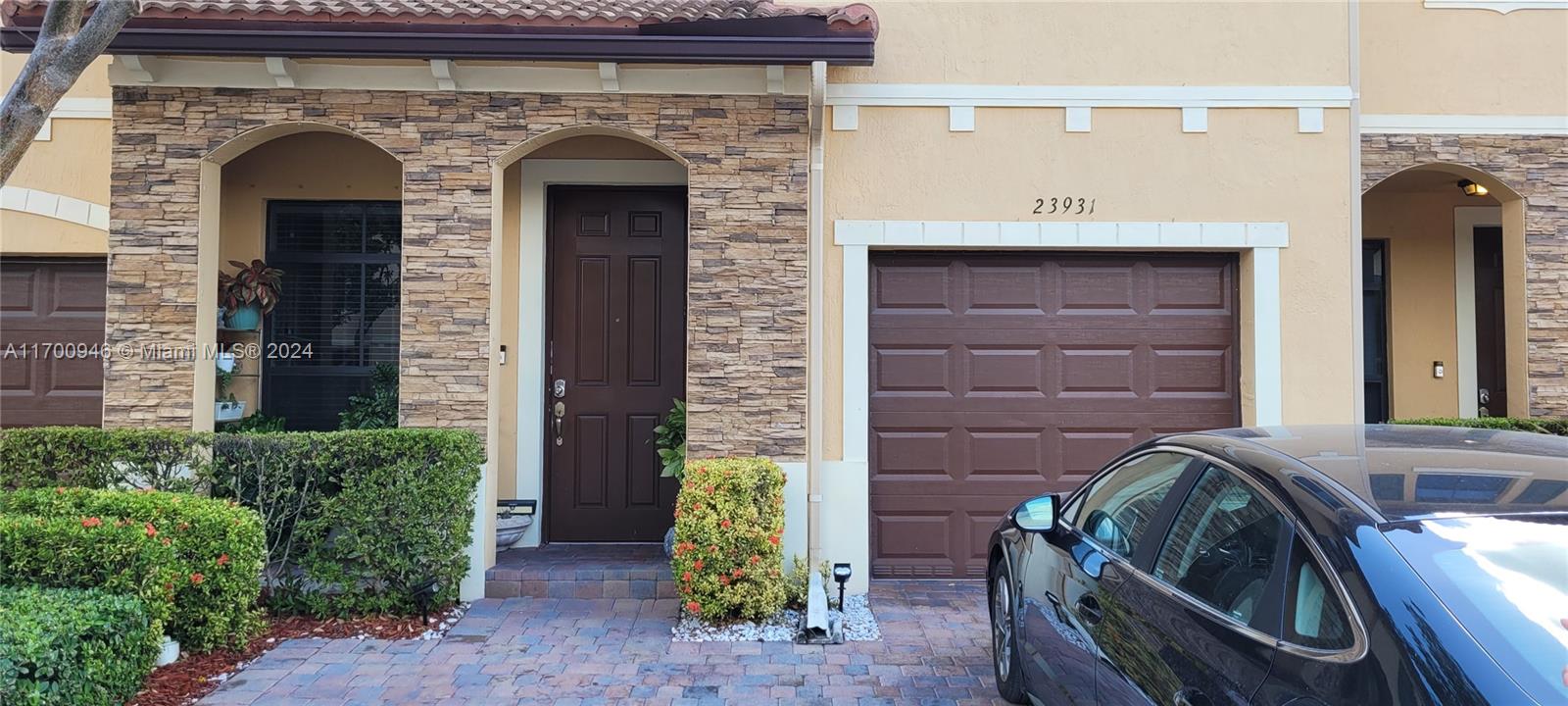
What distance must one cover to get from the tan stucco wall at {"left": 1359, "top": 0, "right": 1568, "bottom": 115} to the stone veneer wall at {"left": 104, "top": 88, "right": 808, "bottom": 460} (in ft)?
15.0

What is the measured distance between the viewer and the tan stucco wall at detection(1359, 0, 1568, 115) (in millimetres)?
6562

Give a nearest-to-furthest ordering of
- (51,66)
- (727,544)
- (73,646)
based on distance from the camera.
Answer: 1. (73,646)
2. (51,66)
3. (727,544)

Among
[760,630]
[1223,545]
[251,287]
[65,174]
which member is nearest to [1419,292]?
[760,630]

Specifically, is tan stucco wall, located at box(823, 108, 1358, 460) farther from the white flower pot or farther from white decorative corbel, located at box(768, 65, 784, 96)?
the white flower pot

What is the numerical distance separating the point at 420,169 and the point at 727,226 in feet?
6.83

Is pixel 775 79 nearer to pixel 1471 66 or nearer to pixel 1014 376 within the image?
pixel 1014 376

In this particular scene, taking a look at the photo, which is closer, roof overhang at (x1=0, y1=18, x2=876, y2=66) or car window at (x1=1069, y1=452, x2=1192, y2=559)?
car window at (x1=1069, y1=452, x2=1192, y2=559)

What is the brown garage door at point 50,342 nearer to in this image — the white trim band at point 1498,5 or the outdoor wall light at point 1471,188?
the white trim band at point 1498,5

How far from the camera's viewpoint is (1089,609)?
309cm

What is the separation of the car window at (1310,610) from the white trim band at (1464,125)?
5.79 m

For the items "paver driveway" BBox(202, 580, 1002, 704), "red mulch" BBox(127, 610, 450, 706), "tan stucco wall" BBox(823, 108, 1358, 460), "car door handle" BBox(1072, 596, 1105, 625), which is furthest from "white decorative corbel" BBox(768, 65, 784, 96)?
"red mulch" BBox(127, 610, 450, 706)

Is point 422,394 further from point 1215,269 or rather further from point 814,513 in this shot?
point 1215,269

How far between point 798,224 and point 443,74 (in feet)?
8.23

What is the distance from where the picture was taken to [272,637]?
4.95 metres
